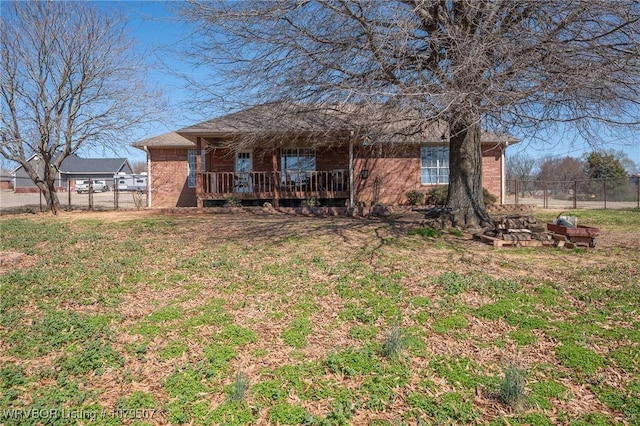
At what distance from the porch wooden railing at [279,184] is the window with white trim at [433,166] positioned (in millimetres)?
3517

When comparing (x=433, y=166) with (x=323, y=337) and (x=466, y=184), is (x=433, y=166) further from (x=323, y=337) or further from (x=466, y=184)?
(x=323, y=337)

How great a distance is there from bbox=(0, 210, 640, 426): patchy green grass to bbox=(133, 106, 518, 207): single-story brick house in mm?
8193

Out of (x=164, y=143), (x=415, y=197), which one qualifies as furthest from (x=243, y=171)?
(x=415, y=197)

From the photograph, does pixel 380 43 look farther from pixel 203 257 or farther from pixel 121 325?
pixel 121 325

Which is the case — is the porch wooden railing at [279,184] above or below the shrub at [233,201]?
above

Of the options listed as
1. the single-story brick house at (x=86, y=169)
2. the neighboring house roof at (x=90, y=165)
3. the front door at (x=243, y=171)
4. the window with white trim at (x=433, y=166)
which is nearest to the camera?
the front door at (x=243, y=171)

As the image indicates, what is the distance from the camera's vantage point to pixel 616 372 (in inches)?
136

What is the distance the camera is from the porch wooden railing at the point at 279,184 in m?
14.9

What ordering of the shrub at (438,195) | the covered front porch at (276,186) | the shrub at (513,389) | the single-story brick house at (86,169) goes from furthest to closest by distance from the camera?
the single-story brick house at (86,169) < the shrub at (438,195) < the covered front porch at (276,186) < the shrub at (513,389)

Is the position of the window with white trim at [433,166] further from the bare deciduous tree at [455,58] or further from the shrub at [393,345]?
the shrub at [393,345]

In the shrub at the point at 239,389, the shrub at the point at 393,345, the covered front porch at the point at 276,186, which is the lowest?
the shrub at the point at 239,389

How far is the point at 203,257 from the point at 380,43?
15.4 feet

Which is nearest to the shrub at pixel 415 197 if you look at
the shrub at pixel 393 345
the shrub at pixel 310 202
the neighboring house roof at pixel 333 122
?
the shrub at pixel 310 202

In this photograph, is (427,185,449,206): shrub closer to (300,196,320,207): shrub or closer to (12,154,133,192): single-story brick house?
(300,196,320,207): shrub
